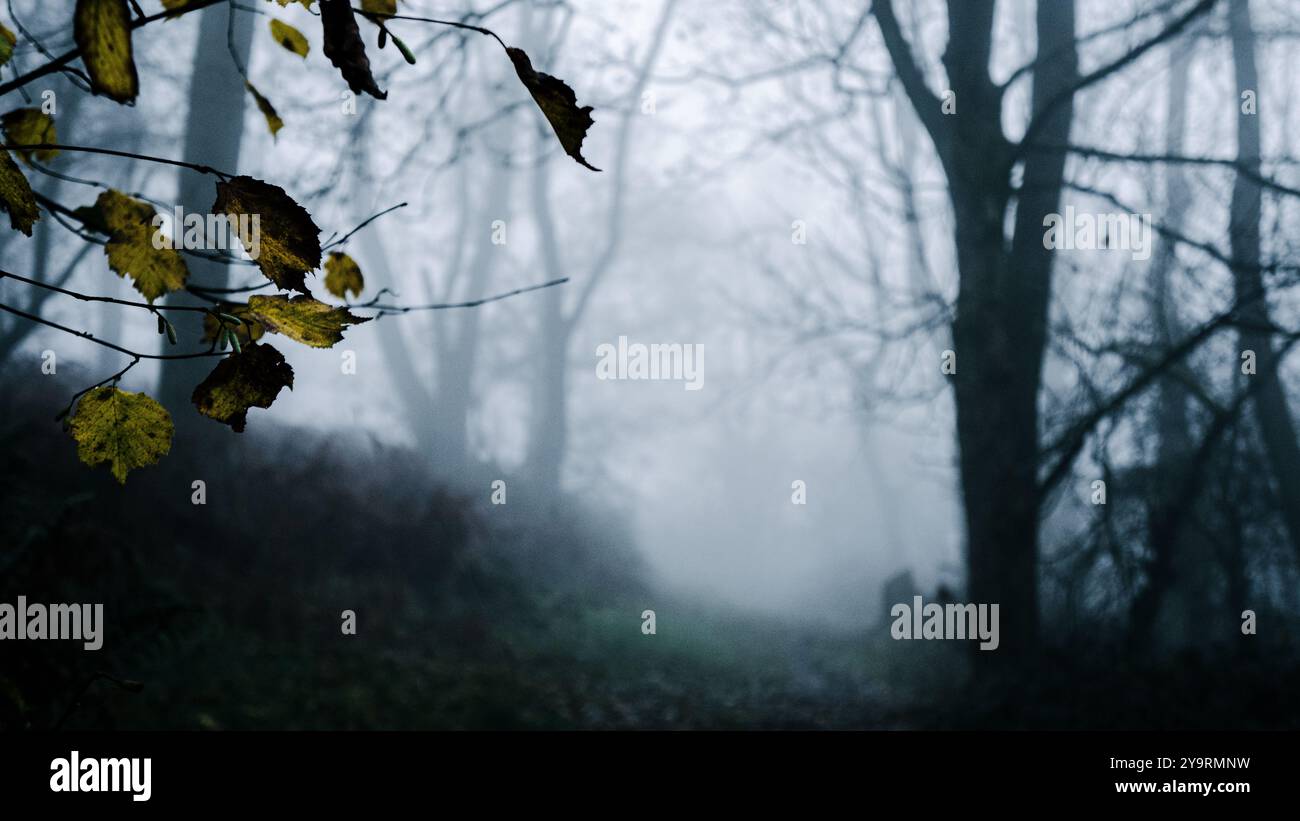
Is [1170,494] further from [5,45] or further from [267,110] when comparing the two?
[5,45]

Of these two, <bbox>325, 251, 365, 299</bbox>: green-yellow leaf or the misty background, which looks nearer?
<bbox>325, 251, 365, 299</bbox>: green-yellow leaf

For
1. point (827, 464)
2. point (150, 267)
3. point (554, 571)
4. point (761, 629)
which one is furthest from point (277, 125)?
point (827, 464)

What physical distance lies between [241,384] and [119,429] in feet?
0.81

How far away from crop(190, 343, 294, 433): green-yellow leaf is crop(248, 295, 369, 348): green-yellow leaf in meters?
0.03

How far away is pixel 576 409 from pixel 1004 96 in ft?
79.0

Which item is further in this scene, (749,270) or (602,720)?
(749,270)

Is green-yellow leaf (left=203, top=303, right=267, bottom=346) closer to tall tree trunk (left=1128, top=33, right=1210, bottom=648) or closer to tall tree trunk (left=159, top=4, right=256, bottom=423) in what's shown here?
tall tree trunk (left=1128, top=33, right=1210, bottom=648)

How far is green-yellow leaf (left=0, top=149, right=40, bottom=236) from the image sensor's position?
0.78 metres

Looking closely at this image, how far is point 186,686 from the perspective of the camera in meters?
4.73

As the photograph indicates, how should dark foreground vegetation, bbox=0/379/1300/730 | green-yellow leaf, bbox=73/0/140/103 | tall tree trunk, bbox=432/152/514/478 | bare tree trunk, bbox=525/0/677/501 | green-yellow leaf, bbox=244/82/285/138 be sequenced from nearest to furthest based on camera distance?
green-yellow leaf, bbox=73/0/140/103 → green-yellow leaf, bbox=244/82/285/138 → dark foreground vegetation, bbox=0/379/1300/730 → tall tree trunk, bbox=432/152/514/478 → bare tree trunk, bbox=525/0/677/501

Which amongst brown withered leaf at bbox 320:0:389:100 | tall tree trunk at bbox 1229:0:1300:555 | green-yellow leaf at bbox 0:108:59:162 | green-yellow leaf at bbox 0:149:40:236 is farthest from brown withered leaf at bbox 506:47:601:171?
tall tree trunk at bbox 1229:0:1300:555

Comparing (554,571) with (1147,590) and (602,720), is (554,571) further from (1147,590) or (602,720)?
(1147,590)

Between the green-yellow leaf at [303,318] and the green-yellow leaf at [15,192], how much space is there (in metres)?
0.23

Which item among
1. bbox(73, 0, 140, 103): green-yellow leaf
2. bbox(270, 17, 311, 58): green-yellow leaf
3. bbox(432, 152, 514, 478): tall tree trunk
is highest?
bbox(432, 152, 514, 478): tall tree trunk
